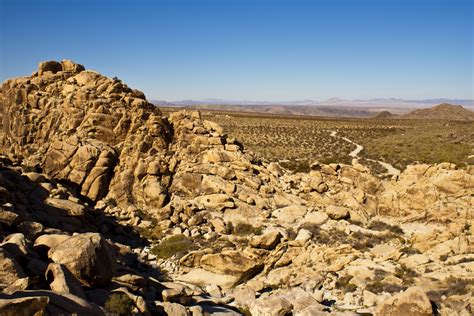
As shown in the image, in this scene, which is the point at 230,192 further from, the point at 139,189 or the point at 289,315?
the point at 289,315

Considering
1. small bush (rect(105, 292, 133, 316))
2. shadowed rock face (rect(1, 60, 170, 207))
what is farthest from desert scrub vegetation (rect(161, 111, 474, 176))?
small bush (rect(105, 292, 133, 316))

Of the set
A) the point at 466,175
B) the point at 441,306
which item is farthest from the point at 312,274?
the point at 466,175

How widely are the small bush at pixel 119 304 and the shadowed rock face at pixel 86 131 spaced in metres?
17.2

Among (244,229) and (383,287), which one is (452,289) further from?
(244,229)

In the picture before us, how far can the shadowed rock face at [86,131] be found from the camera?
31344 millimetres

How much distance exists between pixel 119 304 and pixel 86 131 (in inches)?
918

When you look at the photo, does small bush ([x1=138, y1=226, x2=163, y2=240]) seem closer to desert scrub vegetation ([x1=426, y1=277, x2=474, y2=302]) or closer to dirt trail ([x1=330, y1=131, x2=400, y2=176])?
desert scrub vegetation ([x1=426, y1=277, x2=474, y2=302])

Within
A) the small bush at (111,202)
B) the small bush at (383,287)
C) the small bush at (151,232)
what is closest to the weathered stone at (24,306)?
the small bush at (383,287)

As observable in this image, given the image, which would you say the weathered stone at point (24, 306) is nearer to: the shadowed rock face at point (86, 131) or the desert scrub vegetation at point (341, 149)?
the shadowed rock face at point (86, 131)

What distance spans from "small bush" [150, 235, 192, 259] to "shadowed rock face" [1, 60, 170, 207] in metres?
5.14

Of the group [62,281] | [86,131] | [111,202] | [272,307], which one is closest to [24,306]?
[62,281]

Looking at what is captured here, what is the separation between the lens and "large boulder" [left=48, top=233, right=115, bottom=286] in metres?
14.1

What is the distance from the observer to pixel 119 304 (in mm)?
13133

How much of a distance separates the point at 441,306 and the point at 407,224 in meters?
11.7
